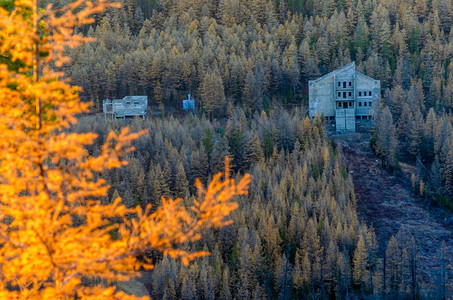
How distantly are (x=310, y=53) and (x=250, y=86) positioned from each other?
23.1 m

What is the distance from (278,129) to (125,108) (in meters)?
30.3

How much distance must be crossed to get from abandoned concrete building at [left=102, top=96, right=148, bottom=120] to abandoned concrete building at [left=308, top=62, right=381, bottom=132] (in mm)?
31056

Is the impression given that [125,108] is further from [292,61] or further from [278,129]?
[292,61]

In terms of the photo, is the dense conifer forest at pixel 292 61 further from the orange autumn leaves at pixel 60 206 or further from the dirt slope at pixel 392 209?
the orange autumn leaves at pixel 60 206

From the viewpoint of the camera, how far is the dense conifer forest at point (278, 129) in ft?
196

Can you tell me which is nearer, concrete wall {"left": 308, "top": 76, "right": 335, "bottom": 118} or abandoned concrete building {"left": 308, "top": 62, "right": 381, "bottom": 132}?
abandoned concrete building {"left": 308, "top": 62, "right": 381, "bottom": 132}

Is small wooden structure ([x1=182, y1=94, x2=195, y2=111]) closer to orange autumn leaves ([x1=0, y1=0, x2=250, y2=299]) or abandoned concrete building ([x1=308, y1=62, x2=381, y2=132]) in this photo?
abandoned concrete building ([x1=308, y1=62, x2=381, y2=132])

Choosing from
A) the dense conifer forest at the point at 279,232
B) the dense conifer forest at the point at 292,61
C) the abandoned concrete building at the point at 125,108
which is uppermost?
the dense conifer forest at the point at 292,61

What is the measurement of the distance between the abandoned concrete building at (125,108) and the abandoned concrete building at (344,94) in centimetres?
3106

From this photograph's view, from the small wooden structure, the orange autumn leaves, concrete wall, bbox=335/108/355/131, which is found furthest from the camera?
the small wooden structure

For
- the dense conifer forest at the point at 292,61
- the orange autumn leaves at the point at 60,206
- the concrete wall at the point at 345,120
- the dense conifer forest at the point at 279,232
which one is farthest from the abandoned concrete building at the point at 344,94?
the orange autumn leaves at the point at 60,206

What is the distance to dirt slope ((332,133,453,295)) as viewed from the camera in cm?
6644

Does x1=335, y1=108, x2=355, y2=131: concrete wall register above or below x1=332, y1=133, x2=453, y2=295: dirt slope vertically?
above

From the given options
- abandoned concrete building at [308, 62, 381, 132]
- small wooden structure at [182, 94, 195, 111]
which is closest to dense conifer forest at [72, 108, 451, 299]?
abandoned concrete building at [308, 62, 381, 132]
